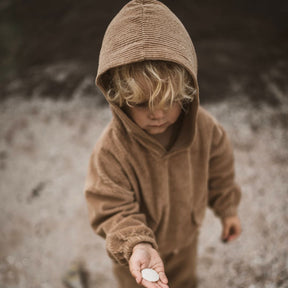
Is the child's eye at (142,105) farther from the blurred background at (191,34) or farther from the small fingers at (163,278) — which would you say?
the blurred background at (191,34)

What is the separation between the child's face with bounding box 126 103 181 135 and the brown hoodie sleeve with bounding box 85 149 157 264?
0.63ft

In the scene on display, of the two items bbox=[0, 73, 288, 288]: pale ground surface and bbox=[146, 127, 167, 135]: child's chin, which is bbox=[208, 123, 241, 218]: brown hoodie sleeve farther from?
bbox=[0, 73, 288, 288]: pale ground surface

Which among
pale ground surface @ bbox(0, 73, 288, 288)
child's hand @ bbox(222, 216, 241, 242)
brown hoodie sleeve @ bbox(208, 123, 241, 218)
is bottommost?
pale ground surface @ bbox(0, 73, 288, 288)

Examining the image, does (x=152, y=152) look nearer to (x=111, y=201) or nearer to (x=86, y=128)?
(x=111, y=201)

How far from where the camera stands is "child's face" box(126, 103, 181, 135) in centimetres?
97

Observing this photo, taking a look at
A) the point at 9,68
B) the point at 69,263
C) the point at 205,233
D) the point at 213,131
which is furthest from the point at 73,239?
the point at 9,68

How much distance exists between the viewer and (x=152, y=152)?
1.12m

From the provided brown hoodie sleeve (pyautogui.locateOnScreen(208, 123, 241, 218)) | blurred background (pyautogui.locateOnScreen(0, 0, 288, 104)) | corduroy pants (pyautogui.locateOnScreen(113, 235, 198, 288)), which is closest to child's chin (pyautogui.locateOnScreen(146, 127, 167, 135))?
brown hoodie sleeve (pyautogui.locateOnScreen(208, 123, 241, 218))

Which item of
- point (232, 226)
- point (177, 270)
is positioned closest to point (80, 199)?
point (177, 270)

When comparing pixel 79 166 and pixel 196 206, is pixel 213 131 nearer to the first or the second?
pixel 196 206

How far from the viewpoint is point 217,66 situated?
3615 mm

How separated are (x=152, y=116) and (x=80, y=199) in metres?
1.90

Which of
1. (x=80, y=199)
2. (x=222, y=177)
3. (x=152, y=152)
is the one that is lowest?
(x=80, y=199)

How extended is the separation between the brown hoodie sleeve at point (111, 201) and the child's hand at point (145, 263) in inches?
2.4
